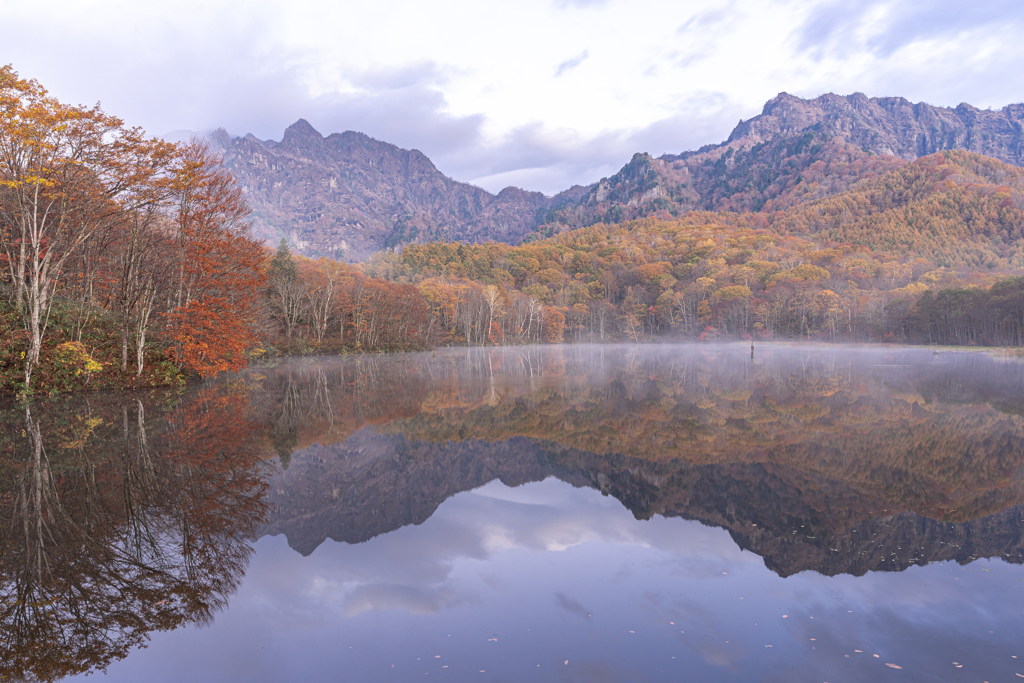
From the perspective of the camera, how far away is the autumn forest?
16.5 meters

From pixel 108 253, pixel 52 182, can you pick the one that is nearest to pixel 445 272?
A: pixel 108 253

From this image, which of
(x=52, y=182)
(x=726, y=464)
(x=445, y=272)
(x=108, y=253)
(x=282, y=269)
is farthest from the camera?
(x=445, y=272)

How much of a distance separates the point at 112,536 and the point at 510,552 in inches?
173

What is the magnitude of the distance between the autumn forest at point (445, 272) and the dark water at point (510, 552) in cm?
773

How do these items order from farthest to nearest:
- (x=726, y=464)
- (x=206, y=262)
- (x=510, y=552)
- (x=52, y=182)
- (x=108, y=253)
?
(x=108, y=253) → (x=206, y=262) → (x=52, y=182) → (x=726, y=464) → (x=510, y=552)

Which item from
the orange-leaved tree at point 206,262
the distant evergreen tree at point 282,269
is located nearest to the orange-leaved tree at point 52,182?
the orange-leaved tree at point 206,262

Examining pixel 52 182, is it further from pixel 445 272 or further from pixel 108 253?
pixel 445 272

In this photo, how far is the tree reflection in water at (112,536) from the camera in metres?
4.02

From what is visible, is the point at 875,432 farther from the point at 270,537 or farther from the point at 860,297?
the point at 860,297

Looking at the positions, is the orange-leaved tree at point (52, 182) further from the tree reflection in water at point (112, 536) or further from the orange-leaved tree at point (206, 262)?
the tree reflection in water at point (112, 536)

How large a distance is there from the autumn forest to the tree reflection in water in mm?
8832

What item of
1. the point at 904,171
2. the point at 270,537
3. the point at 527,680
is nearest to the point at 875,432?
the point at 527,680

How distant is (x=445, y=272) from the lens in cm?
9844

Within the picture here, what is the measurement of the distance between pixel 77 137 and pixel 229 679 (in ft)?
62.0
